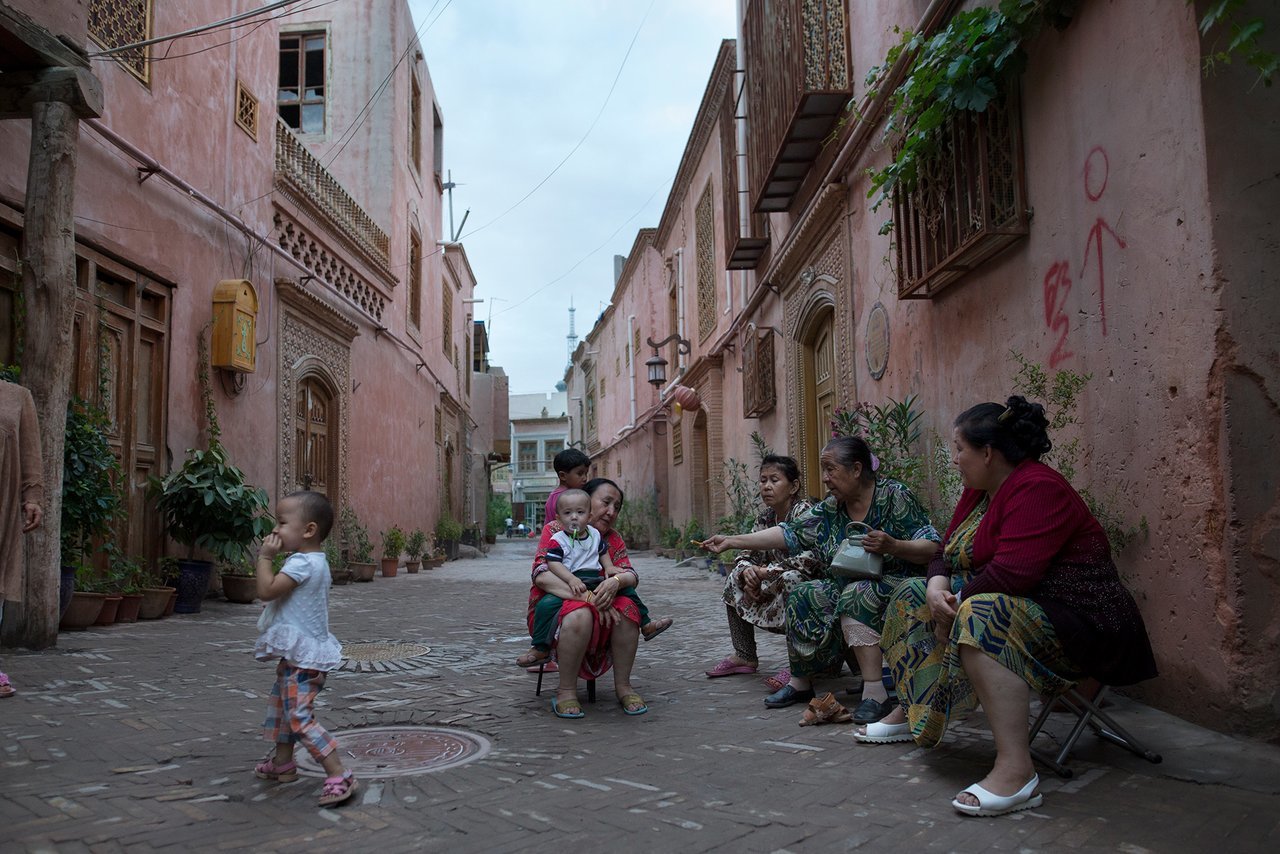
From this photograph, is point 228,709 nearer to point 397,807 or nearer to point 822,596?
point 397,807

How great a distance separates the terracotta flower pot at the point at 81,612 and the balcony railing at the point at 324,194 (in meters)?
5.85

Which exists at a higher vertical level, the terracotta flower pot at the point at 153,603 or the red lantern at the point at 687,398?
the red lantern at the point at 687,398

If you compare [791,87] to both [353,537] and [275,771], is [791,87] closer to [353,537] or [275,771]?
[275,771]

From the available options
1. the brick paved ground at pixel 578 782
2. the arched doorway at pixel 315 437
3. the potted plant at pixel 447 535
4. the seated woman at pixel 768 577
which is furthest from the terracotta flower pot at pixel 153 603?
the potted plant at pixel 447 535

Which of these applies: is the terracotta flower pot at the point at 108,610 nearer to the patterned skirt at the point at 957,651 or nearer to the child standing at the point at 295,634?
the child standing at the point at 295,634

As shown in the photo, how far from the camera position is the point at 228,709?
4078 millimetres

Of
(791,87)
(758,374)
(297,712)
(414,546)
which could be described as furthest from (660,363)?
(297,712)

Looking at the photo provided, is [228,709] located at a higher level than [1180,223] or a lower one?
lower

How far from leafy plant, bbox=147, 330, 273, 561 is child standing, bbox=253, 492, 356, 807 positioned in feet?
17.2

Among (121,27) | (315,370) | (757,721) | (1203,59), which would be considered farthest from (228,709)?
(315,370)

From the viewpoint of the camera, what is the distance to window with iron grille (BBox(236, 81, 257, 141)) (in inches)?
376

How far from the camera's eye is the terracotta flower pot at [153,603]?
704 centimetres

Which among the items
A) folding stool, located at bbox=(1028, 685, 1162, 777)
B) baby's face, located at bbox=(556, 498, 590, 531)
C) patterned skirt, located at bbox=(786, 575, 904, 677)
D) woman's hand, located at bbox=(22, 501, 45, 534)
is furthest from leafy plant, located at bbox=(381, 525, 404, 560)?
folding stool, located at bbox=(1028, 685, 1162, 777)

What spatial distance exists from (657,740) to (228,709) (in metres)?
1.98
